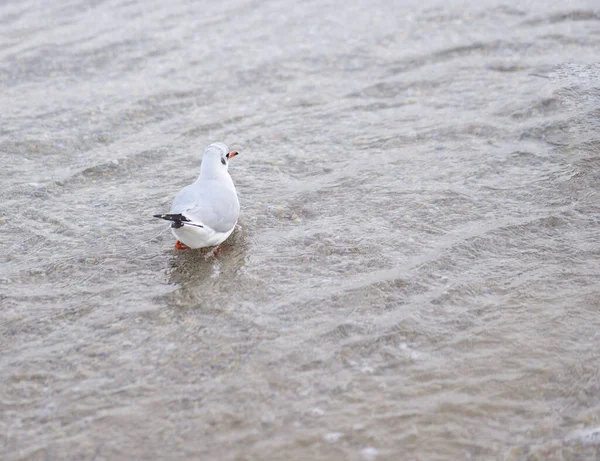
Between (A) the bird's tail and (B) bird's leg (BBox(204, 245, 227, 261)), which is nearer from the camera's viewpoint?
(A) the bird's tail

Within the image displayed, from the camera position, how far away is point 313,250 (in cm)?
609

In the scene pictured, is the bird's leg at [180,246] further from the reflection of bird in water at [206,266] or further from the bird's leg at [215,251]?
the bird's leg at [215,251]

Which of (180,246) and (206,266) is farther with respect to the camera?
(180,246)

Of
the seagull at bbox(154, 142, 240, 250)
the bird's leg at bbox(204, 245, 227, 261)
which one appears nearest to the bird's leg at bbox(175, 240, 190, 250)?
the seagull at bbox(154, 142, 240, 250)

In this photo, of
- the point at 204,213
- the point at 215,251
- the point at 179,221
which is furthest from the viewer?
the point at 215,251

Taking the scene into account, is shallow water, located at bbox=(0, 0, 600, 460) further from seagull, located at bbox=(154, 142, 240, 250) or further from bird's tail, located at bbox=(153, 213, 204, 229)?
bird's tail, located at bbox=(153, 213, 204, 229)

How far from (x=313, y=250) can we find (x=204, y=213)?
0.98 metres

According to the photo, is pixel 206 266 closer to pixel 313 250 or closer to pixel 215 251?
pixel 215 251

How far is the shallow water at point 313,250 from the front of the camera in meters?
4.24

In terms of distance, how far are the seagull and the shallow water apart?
25cm

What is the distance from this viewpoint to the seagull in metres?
5.65

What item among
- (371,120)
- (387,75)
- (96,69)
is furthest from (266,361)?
(96,69)

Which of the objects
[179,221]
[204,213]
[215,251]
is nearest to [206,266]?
[215,251]

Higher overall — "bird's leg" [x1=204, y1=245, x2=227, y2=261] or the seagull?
the seagull
